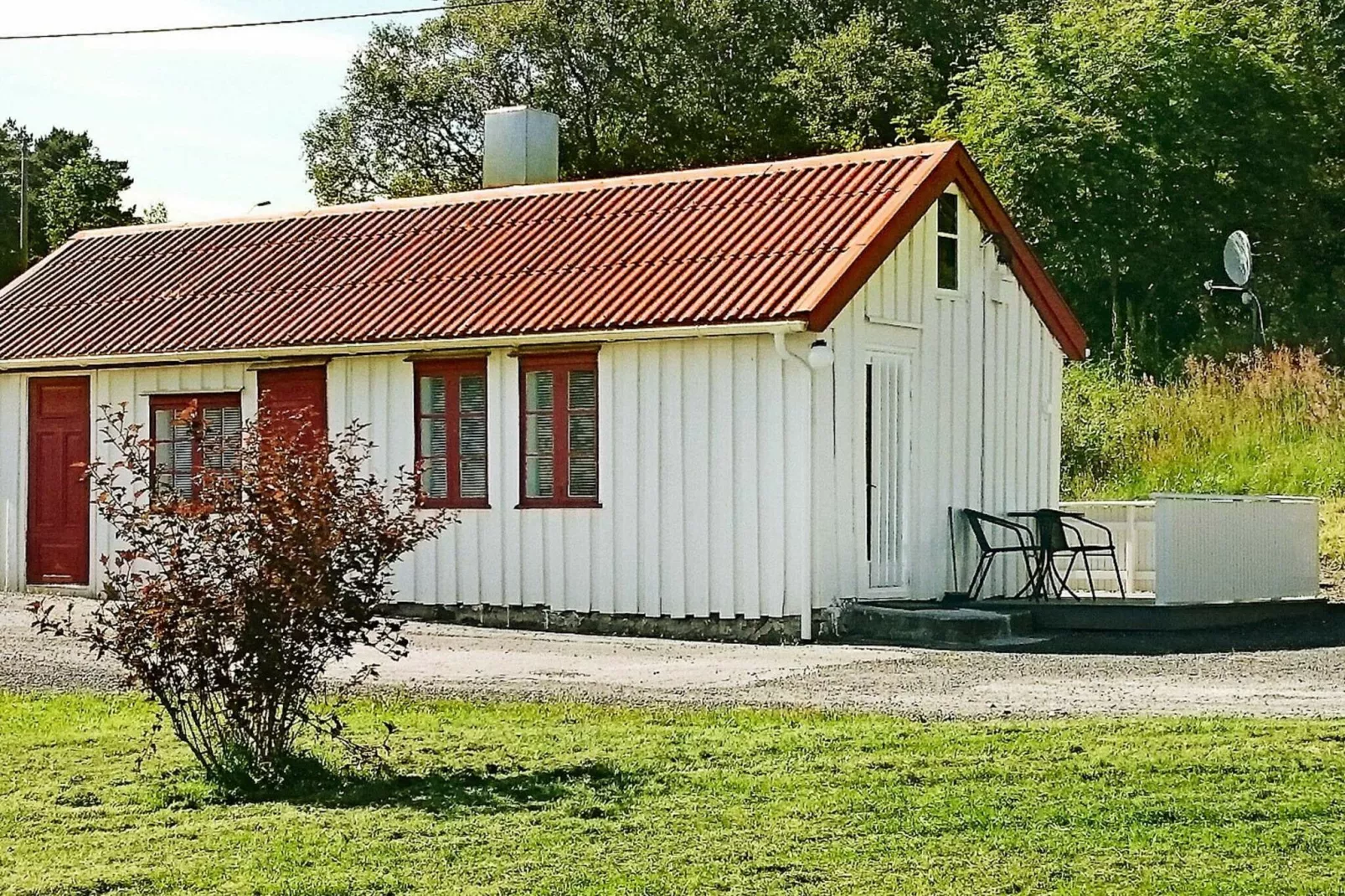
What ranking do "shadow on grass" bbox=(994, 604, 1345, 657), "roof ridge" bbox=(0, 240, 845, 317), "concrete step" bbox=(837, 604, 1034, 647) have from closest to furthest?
1. "shadow on grass" bbox=(994, 604, 1345, 657)
2. "concrete step" bbox=(837, 604, 1034, 647)
3. "roof ridge" bbox=(0, 240, 845, 317)

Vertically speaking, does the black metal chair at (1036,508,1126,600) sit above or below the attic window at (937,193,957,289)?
below

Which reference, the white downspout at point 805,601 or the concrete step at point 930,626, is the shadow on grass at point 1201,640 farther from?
the white downspout at point 805,601

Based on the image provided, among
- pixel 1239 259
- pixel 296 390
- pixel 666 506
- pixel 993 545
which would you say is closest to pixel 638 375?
pixel 666 506

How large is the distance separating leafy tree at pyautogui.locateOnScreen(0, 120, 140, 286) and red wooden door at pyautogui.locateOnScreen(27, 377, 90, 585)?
1328 inches

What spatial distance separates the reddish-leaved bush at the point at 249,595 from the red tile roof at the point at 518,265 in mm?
7895

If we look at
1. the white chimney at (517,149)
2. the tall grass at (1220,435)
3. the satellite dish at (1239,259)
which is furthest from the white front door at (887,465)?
the satellite dish at (1239,259)

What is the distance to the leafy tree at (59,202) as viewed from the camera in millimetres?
56656

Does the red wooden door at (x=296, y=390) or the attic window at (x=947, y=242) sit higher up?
the attic window at (x=947, y=242)

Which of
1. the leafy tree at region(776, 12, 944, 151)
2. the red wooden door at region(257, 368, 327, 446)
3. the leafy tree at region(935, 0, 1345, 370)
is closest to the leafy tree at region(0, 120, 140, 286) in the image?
the leafy tree at region(776, 12, 944, 151)

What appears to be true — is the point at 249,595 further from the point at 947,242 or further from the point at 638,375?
the point at 947,242

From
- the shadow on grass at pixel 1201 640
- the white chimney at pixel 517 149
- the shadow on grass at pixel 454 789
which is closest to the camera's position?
the shadow on grass at pixel 454 789

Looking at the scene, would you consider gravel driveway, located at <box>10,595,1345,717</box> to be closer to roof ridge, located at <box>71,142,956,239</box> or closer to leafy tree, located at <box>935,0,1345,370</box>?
roof ridge, located at <box>71,142,956,239</box>

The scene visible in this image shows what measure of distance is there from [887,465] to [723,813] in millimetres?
10219

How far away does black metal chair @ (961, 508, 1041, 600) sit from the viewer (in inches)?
763
